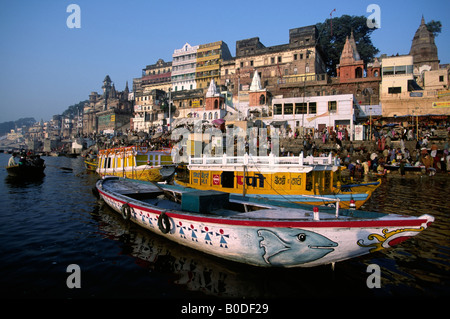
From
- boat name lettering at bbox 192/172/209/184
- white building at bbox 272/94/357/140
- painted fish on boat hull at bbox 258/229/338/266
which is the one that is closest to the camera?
painted fish on boat hull at bbox 258/229/338/266

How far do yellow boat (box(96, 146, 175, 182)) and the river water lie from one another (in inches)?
351

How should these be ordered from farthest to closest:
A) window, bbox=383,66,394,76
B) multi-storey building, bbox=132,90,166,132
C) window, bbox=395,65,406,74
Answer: multi-storey building, bbox=132,90,166,132 → window, bbox=383,66,394,76 → window, bbox=395,65,406,74

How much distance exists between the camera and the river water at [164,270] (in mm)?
6441

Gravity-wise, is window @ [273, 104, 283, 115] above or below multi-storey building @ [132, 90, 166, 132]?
below

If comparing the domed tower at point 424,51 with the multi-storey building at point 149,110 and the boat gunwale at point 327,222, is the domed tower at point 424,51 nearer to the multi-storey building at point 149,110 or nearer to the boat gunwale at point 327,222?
the multi-storey building at point 149,110

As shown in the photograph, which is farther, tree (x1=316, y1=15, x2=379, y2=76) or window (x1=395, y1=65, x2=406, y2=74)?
tree (x1=316, y1=15, x2=379, y2=76)

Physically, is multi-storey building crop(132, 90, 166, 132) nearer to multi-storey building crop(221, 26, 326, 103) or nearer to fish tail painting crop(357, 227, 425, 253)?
multi-storey building crop(221, 26, 326, 103)

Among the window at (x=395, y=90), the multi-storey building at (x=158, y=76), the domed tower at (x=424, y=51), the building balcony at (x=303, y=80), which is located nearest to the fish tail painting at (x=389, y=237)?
the window at (x=395, y=90)

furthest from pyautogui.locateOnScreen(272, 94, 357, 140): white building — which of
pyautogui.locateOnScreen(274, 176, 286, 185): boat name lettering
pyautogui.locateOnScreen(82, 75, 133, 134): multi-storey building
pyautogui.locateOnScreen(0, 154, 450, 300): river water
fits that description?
pyautogui.locateOnScreen(82, 75, 133, 134): multi-storey building

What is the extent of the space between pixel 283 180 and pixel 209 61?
6498 cm

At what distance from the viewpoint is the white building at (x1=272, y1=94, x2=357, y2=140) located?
3625 cm

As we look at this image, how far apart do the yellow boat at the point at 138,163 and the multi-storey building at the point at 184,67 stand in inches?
2067

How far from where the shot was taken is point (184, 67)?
75.8 meters

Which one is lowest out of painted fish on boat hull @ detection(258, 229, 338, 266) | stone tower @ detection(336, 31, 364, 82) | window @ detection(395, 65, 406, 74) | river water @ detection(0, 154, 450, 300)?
river water @ detection(0, 154, 450, 300)
